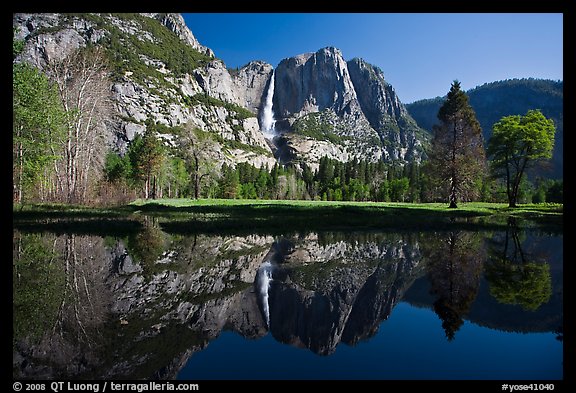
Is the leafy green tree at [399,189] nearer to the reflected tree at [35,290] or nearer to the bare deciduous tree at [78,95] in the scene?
the bare deciduous tree at [78,95]

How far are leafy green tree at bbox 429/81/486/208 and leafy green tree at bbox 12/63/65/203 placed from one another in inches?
1344

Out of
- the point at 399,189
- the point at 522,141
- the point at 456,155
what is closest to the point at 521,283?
the point at 456,155

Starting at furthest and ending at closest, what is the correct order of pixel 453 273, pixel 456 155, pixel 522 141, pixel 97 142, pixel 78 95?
pixel 97 142 < pixel 522 141 < pixel 456 155 < pixel 78 95 < pixel 453 273

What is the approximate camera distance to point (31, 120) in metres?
23.4

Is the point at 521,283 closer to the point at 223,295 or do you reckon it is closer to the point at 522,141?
the point at 223,295

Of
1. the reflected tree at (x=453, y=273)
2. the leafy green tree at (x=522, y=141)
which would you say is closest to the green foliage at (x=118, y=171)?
the leafy green tree at (x=522, y=141)

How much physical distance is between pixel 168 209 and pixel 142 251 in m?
20.0

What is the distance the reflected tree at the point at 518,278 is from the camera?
7266mm

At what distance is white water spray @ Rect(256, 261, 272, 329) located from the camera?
22.3ft

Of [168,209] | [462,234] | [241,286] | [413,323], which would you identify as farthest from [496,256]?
[168,209]

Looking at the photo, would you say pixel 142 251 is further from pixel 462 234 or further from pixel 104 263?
pixel 462 234

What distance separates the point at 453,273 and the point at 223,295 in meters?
→ 6.45
